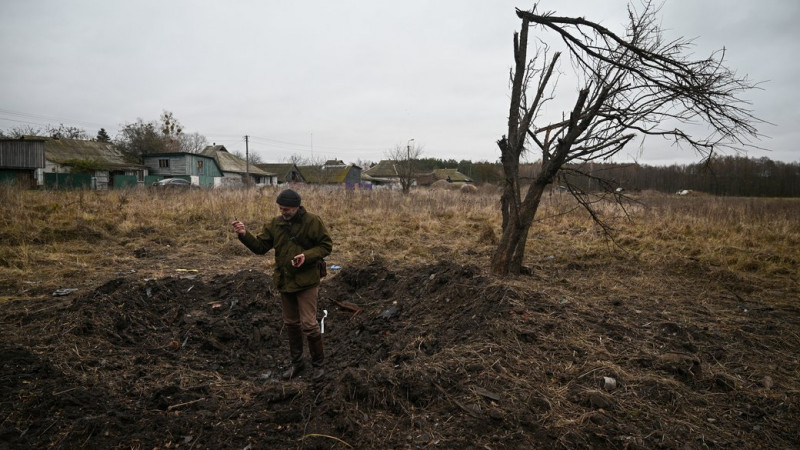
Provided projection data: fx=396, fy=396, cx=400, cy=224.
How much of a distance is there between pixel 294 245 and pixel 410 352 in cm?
161

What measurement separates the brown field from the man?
36cm

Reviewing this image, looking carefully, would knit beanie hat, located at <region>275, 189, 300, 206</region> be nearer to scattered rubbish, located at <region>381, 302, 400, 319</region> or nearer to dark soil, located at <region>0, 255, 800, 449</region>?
dark soil, located at <region>0, 255, 800, 449</region>

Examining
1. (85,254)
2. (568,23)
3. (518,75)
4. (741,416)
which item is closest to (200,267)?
(85,254)

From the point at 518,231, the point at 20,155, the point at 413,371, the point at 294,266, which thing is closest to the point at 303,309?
the point at 294,266

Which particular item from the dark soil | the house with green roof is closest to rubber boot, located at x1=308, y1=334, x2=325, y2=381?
the dark soil

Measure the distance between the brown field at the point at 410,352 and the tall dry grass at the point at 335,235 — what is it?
0.40ft

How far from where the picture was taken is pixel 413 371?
3.28 metres

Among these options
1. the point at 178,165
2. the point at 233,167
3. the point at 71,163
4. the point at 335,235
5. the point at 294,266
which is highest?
the point at 233,167

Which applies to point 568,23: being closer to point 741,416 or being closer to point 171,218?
point 741,416

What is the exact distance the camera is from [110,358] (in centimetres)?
385

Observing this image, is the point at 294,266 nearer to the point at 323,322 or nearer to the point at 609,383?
the point at 323,322

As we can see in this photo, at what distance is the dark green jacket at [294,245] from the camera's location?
407 cm

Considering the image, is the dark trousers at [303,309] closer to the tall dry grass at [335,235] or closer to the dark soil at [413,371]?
the dark soil at [413,371]

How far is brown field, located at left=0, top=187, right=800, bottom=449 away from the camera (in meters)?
2.69
